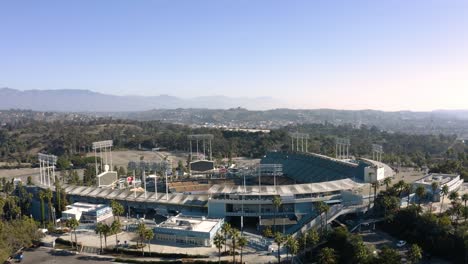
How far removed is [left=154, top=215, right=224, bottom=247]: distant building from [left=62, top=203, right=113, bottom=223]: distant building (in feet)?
46.5

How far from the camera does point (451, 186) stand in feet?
216

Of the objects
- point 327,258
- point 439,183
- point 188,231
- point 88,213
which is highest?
point 439,183

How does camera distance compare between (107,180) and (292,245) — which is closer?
(292,245)

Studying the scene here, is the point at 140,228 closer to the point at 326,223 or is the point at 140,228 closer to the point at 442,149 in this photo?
the point at 326,223

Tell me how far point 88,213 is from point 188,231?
68.7 ft

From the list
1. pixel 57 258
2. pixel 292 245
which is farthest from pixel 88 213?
pixel 292 245

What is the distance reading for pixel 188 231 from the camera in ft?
177

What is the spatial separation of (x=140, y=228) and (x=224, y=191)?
58.6 ft

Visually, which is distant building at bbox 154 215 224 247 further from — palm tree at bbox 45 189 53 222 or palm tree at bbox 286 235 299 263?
palm tree at bbox 45 189 53 222

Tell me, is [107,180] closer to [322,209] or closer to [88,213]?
[88,213]

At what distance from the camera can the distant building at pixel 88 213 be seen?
6419cm

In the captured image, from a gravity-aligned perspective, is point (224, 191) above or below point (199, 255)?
above

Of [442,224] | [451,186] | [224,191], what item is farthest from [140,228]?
[451,186]

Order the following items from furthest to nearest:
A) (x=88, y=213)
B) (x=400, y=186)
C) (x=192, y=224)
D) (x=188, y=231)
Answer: (x=88, y=213) → (x=400, y=186) → (x=192, y=224) → (x=188, y=231)
